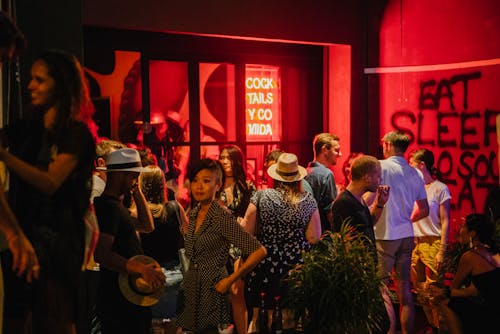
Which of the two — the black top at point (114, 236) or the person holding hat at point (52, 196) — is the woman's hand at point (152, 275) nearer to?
the black top at point (114, 236)

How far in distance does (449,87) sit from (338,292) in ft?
15.1

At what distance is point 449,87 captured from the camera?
27.9ft

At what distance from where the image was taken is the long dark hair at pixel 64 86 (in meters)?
2.81

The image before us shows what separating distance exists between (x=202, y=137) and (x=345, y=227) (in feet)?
14.0

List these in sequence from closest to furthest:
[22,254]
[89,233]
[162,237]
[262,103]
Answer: [22,254]
[89,233]
[162,237]
[262,103]

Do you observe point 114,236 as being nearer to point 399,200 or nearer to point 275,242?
point 275,242

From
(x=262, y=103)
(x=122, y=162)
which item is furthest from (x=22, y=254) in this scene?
(x=262, y=103)

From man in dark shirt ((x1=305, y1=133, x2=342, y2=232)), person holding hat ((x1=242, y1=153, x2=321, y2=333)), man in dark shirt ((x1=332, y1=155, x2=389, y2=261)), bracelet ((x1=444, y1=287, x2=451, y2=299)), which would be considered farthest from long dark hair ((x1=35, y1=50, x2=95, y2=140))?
man in dark shirt ((x1=305, y1=133, x2=342, y2=232))

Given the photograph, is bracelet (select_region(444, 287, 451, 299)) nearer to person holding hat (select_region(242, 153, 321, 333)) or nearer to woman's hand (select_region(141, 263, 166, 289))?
person holding hat (select_region(242, 153, 321, 333))

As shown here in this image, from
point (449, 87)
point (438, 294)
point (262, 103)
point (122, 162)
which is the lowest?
point (438, 294)

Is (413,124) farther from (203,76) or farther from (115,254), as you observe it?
(115,254)

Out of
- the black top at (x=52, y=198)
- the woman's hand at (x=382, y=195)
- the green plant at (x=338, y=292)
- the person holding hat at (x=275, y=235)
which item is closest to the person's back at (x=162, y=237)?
the person holding hat at (x=275, y=235)

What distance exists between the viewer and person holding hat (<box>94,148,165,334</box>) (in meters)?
3.70

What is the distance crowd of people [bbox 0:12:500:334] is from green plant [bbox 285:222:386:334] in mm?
280
